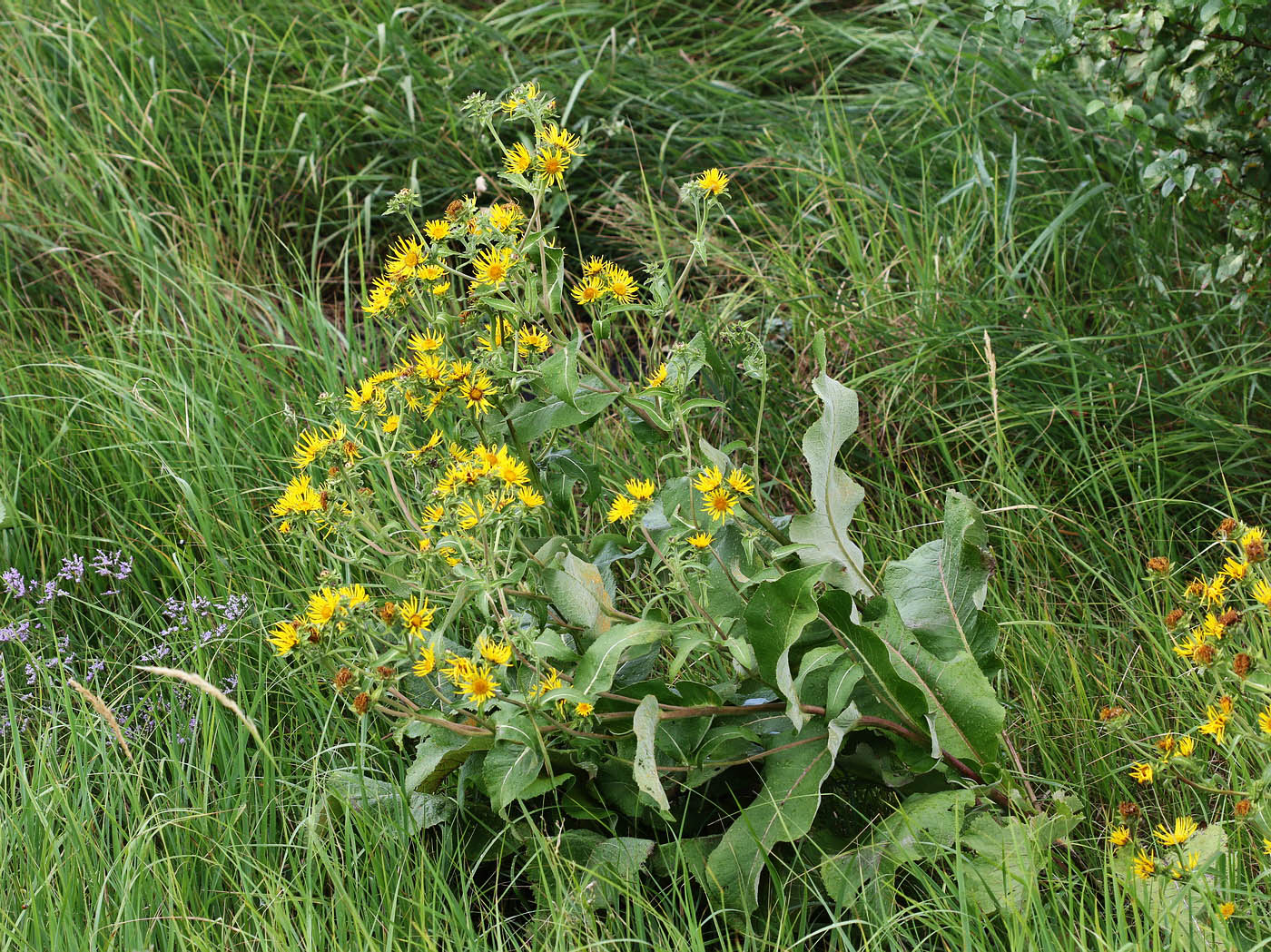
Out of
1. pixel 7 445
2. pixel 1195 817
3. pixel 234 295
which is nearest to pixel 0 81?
pixel 234 295

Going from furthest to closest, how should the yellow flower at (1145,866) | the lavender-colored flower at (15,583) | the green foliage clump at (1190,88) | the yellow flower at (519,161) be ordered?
the lavender-colored flower at (15,583) < the green foliage clump at (1190,88) < the yellow flower at (519,161) < the yellow flower at (1145,866)

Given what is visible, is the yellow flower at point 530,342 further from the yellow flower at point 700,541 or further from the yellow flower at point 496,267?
the yellow flower at point 700,541

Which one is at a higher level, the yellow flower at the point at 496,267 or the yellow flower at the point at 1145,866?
the yellow flower at the point at 496,267

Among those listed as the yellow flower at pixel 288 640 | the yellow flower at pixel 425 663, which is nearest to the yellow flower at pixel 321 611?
the yellow flower at pixel 288 640

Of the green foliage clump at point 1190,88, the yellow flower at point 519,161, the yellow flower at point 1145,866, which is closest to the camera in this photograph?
the yellow flower at point 1145,866

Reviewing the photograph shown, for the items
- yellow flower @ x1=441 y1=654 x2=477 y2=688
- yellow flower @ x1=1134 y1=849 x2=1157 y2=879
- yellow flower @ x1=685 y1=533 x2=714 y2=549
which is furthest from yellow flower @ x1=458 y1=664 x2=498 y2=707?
yellow flower @ x1=1134 y1=849 x2=1157 y2=879

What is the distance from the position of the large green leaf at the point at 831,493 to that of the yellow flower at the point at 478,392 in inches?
18.8

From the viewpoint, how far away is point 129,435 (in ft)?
9.10

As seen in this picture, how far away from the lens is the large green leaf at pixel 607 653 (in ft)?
5.45

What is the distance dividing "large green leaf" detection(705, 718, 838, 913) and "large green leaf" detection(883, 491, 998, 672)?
0.26 meters

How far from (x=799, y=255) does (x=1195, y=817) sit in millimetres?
1760

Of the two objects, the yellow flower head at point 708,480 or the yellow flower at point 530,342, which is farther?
the yellow flower at point 530,342

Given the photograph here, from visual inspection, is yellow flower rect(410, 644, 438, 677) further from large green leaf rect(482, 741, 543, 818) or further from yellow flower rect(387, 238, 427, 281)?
yellow flower rect(387, 238, 427, 281)

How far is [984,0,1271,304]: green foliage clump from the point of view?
2379 mm
